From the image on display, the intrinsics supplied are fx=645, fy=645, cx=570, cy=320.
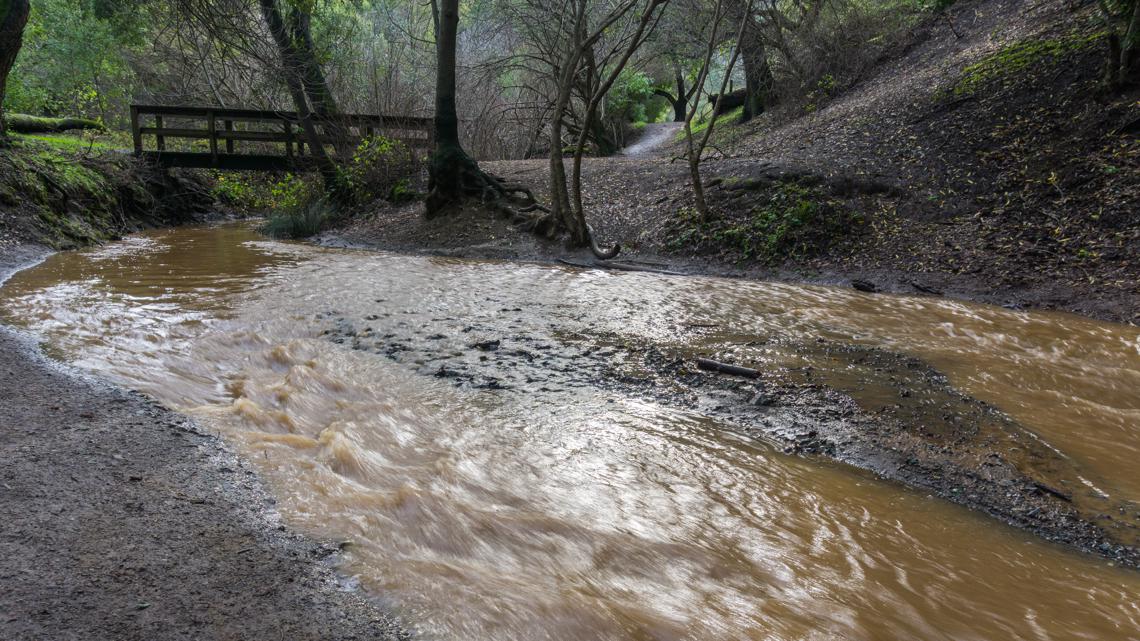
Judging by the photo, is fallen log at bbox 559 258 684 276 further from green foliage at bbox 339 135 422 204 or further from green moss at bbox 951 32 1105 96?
green moss at bbox 951 32 1105 96

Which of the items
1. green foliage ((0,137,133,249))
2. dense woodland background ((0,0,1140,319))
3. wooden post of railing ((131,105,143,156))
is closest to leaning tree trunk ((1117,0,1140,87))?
dense woodland background ((0,0,1140,319))

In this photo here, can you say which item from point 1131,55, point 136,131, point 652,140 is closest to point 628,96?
point 652,140

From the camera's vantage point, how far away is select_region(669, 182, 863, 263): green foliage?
1041 cm

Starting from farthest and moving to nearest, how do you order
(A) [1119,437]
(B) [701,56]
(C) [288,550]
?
(B) [701,56] < (A) [1119,437] < (C) [288,550]

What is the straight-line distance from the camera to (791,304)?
26.4ft

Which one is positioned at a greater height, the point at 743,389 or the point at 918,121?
the point at 918,121

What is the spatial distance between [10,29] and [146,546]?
12.1m

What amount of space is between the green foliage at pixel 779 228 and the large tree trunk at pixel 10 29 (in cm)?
1148

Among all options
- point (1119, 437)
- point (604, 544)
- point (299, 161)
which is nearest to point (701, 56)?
point (299, 161)

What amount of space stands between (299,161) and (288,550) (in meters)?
16.4

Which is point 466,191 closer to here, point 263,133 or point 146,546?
point 263,133

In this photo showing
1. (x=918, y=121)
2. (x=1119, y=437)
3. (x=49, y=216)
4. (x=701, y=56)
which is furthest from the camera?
(x=701, y=56)

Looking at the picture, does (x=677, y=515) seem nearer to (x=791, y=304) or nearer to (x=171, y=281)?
(x=791, y=304)

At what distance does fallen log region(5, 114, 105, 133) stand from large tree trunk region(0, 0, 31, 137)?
7.70 m
